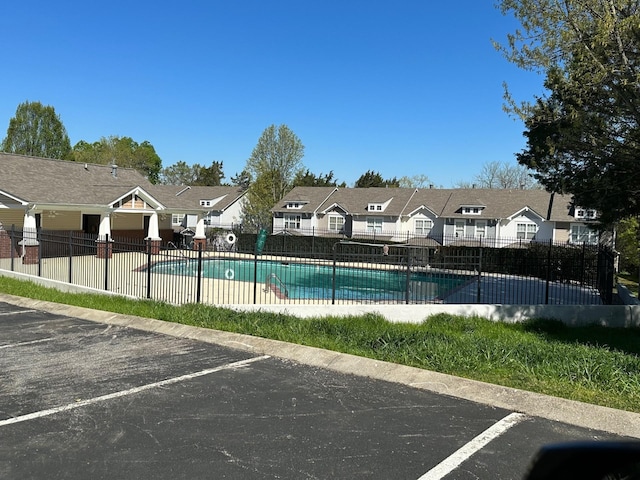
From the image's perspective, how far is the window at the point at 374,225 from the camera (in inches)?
1896

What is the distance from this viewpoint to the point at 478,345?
7.95 metres

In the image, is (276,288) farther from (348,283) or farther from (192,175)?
(192,175)

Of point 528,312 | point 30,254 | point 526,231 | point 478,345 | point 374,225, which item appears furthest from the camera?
point 374,225

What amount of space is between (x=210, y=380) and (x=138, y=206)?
988 inches

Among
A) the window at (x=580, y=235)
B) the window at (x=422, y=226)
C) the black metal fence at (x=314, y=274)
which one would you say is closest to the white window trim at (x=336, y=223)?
the window at (x=422, y=226)

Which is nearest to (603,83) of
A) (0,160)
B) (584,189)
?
(584,189)

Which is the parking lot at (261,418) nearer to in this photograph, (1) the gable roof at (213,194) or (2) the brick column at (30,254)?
(2) the brick column at (30,254)

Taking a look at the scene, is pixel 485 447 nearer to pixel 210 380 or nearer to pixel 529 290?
pixel 210 380

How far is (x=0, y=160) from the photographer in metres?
28.3

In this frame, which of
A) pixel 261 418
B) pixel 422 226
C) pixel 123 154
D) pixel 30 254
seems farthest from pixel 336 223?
pixel 261 418

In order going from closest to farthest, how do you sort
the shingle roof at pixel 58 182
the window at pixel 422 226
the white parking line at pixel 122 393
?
the white parking line at pixel 122 393, the shingle roof at pixel 58 182, the window at pixel 422 226

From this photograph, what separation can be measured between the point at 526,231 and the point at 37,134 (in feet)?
194

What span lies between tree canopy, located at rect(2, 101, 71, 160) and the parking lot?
6748cm

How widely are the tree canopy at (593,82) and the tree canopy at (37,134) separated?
67.3 meters
